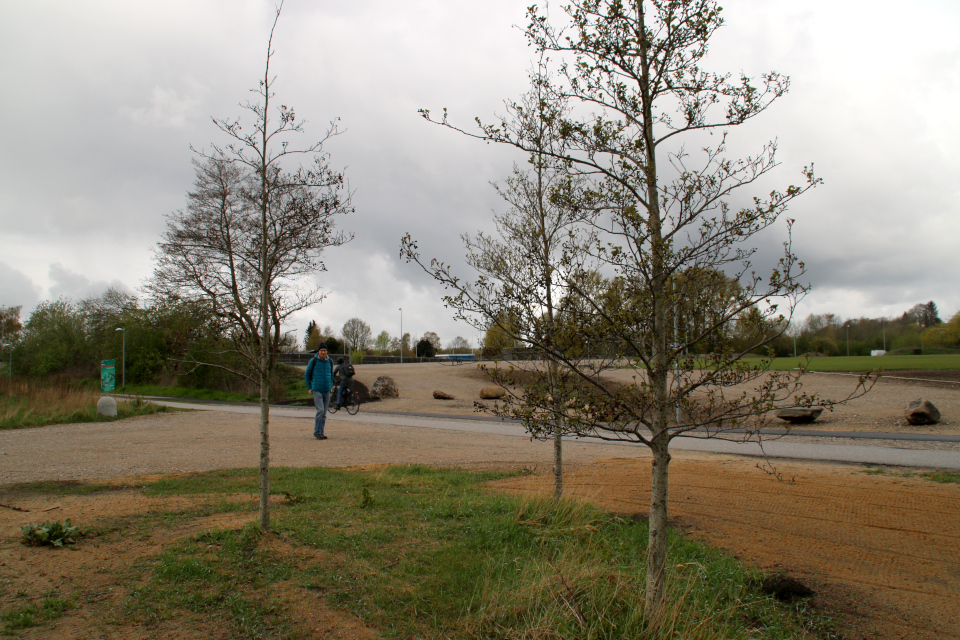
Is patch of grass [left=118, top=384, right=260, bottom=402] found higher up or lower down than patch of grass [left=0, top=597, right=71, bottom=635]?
lower down

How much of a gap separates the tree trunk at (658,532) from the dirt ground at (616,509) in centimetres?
124

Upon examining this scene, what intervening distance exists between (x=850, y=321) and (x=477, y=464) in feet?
21.9

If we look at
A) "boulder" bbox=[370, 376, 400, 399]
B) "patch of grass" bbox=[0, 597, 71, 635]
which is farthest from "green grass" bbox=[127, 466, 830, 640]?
"boulder" bbox=[370, 376, 400, 399]

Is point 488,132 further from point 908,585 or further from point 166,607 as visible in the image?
point 908,585

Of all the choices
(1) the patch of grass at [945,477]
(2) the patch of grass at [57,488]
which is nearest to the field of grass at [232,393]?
(2) the patch of grass at [57,488]

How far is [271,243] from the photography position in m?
5.34

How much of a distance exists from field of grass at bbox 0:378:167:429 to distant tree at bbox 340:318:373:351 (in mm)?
63313

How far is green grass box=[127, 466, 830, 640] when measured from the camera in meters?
3.48

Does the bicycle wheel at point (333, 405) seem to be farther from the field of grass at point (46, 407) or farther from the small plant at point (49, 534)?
the small plant at point (49, 534)

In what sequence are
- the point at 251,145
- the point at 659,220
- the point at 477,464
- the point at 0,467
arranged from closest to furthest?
1. the point at 659,220
2. the point at 251,145
3. the point at 0,467
4. the point at 477,464

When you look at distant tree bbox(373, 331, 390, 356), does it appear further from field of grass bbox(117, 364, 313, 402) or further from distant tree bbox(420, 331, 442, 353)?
field of grass bbox(117, 364, 313, 402)

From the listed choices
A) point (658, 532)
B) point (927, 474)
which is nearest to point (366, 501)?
point (658, 532)

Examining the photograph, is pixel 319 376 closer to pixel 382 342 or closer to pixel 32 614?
pixel 32 614

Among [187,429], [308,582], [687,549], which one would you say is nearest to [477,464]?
[687,549]
